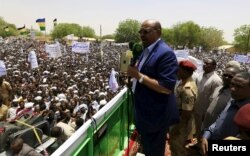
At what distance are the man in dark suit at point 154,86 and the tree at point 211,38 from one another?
85.4 meters

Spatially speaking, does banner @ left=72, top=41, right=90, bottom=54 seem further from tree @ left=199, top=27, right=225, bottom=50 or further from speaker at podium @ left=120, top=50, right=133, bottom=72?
tree @ left=199, top=27, right=225, bottom=50

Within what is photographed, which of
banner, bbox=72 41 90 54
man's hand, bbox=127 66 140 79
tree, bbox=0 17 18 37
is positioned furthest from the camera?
tree, bbox=0 17 18 37

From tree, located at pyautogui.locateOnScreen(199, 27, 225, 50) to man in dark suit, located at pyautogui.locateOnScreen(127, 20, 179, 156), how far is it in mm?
85404

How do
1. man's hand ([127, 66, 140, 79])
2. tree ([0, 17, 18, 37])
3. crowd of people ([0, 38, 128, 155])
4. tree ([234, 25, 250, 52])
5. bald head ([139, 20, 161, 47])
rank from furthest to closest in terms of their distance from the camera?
tree ([0, 17, 18, 37]), tree ([234, 25, 250, 52]), crowd of people ([0, 38, 128, 155]), bald head ([139, 20, 161, 47]), man's hand ([127, 66, 140, 79])

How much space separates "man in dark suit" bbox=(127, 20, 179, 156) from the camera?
282 centimetres

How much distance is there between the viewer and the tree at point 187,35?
3327 inches

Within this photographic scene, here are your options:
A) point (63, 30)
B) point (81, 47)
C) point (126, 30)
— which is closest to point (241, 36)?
point (126, 30)

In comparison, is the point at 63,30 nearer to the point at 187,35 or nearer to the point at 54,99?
the point at 187,35

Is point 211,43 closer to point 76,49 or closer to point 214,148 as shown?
point 76,49

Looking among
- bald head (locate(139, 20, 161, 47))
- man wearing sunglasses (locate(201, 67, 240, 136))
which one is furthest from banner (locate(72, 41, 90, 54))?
bald head (locate(139, 20, 161, 47))

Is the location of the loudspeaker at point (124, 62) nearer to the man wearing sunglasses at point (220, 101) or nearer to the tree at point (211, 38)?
the man wearing sunglasses at point (220, 101)

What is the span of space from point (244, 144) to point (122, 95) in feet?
11.2

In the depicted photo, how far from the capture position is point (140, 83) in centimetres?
293

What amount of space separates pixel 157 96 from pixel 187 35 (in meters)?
83.5
